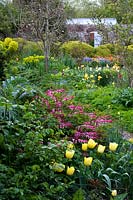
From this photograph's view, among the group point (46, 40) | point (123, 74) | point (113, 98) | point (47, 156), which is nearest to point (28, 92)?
point (47, 156)

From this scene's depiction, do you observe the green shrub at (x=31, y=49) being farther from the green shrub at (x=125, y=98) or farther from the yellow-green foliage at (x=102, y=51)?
the green shrub at (x=125, y=98)

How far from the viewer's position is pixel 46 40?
11359 mm

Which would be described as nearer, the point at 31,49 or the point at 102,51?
the point at 31,49

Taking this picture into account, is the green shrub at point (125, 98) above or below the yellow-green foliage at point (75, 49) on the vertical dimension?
above

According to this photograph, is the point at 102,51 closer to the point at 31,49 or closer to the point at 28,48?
→ the point at 28,48

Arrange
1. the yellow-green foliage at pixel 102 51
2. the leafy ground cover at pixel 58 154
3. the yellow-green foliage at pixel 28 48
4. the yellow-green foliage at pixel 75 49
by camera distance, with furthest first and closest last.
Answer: the yellow-green foliage at pixel 102 51 → the yellow-green foliage at pixel 75 49 → the yellow-green foliage at pixel 28 48 → the leafy ground cover at pixel 58 154

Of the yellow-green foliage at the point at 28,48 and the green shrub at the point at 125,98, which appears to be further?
the yellow-green foliage at the point at 28,48

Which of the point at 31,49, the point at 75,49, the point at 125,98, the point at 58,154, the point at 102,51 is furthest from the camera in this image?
the point at 102,51

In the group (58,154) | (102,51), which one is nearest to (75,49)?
(102,51)

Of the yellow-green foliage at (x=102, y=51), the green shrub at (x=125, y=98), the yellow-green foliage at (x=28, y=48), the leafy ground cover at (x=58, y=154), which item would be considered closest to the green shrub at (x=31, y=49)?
the yellow-green foliage at (x=28, y=48)

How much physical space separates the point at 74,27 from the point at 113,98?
1583 cm

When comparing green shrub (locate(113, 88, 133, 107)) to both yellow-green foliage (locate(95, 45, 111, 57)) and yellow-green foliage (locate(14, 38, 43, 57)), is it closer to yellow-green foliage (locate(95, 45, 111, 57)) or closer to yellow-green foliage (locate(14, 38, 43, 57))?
yellow-green foliage (locate(14, 38, 43, 57))

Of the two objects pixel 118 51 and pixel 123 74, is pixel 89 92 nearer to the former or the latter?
pixel 118 51

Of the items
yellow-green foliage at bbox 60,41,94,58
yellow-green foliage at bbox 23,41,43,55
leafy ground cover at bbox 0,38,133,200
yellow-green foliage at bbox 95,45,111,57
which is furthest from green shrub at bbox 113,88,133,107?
yellow-green foliage at bbox 95,45,111,57
